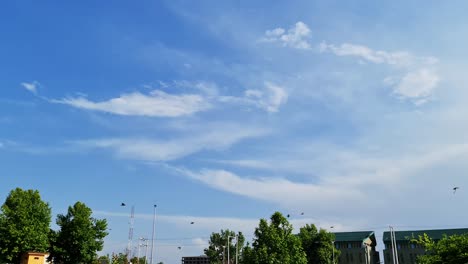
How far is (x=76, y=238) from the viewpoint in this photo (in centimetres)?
6075

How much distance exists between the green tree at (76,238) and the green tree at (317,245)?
38728 millimetres

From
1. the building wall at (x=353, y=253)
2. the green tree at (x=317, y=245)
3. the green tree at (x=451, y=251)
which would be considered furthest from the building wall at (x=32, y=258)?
the building wall at (x=353, y=253)

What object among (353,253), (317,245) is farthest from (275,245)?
(353,253)

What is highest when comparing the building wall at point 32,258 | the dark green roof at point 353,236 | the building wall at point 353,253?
the dark green roof at point 353,236

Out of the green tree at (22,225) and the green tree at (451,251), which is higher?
the green tree at (22,225)

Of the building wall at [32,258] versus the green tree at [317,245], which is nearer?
the building wall at [32,258]

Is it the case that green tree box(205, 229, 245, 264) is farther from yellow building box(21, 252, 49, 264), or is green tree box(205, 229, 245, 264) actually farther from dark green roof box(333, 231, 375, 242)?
yellow building box(21, 252, 49, 264)

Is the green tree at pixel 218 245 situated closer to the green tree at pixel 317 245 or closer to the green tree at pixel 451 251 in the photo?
the green tree at pixel 317 245

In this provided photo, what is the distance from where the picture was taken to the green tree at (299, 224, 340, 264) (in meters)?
79.3

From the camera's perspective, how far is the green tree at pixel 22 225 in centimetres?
5566

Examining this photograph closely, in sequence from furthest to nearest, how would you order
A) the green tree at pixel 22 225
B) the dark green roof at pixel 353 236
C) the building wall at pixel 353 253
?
the dark green roof at pixel 353 236
the building wall at pixel 353 253
the green tree at pixel 22 225

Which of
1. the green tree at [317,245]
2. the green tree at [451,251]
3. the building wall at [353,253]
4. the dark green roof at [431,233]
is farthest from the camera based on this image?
the building wall at [353,253]

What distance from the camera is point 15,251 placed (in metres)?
55.5

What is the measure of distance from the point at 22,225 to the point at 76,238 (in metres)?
7.62
